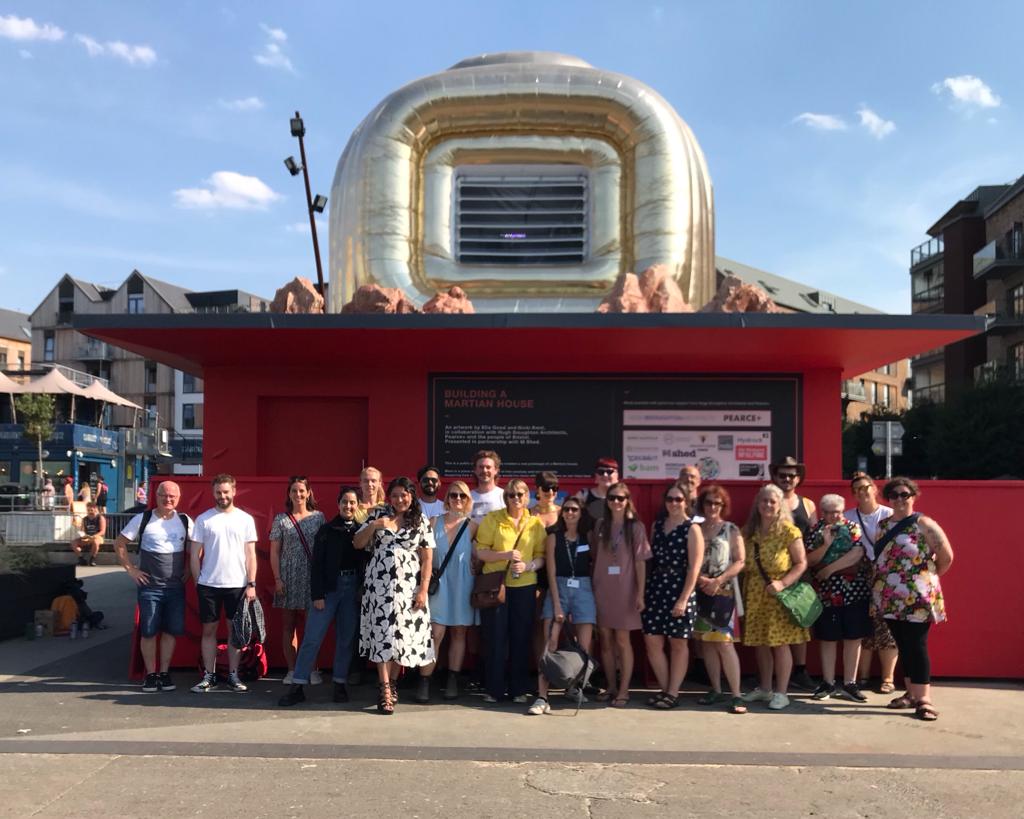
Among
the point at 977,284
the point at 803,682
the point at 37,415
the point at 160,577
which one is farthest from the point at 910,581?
the point at 977,284

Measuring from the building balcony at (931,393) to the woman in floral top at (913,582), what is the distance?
4606cm

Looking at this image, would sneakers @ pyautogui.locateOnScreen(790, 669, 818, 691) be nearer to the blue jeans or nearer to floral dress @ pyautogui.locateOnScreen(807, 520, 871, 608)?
floral dress @ pyautogui.locateOnScreen(807, 520, 871, 608)

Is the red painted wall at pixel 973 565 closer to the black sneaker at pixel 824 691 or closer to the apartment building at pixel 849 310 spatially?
the black sneaker at pixel 824 691

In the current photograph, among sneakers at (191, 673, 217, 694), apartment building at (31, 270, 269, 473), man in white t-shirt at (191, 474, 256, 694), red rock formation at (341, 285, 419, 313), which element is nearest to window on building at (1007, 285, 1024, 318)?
red rock formation at (341, 285, 419, 313)

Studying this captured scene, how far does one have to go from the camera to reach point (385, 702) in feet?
21.3

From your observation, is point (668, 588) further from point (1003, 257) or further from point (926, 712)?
point (1003, 257)

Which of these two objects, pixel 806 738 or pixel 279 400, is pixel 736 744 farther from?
pixel 279 400

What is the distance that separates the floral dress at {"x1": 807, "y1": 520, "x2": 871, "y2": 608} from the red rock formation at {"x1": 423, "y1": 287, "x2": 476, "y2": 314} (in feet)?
14.3

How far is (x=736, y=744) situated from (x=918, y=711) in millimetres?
1562

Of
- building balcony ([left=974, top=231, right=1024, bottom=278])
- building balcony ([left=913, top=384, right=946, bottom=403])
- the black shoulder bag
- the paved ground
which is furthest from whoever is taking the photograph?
building balcony ([left=913, top=384, right=946, bottom=403])

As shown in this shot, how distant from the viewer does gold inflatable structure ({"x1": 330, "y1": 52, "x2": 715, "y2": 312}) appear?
11.6 meters

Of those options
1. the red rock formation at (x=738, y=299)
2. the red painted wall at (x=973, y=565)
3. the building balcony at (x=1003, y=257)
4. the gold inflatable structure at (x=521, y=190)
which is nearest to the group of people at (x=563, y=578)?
the red painted wall at (x=973, y=565)

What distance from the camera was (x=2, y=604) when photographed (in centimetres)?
969

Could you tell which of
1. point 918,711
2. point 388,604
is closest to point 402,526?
point 388,604
